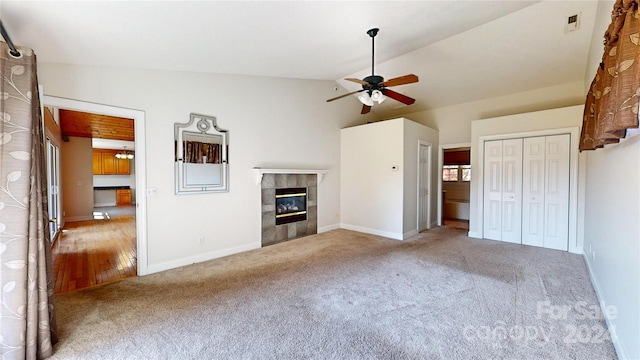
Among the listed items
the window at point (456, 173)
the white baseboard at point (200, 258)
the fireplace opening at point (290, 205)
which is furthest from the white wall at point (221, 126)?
the window at point (456, 173)

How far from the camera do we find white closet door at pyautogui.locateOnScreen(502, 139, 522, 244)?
4.85 meters

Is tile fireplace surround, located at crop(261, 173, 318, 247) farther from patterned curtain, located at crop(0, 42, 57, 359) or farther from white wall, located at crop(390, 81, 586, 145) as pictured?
white wall, located at crop(390, 81, 586, 145)

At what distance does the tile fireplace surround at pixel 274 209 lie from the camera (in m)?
4.76

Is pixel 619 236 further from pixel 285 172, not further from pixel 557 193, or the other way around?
pixel 285 172

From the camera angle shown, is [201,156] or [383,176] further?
[383,176]

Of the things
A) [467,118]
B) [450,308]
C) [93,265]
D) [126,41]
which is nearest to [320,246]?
[450,308]

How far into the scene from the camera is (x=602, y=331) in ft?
7.14

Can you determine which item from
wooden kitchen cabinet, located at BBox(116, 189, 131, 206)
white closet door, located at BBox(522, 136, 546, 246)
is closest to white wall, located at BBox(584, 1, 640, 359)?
white closet door, located at BBox(522, 136, 546, 246)

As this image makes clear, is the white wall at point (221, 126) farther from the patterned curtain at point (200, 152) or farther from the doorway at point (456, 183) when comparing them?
the doorway at point (456, 183)

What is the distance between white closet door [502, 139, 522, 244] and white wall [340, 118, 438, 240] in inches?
59.1

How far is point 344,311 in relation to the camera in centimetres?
250

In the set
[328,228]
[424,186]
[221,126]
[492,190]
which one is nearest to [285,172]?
[221,126]

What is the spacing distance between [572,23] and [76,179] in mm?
10783

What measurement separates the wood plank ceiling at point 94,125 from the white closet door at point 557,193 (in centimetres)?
783
